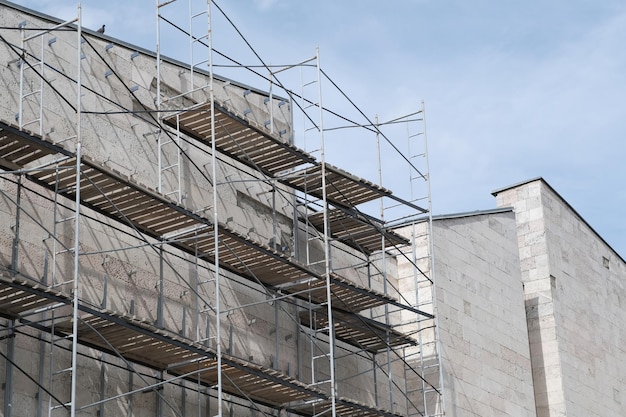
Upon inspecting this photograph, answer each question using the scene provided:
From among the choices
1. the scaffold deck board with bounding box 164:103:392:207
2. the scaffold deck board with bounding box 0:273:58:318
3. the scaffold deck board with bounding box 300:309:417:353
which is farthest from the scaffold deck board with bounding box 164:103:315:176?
the scaffold deck board with bounding box 0:273:58:318

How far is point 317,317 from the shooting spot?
2708cm

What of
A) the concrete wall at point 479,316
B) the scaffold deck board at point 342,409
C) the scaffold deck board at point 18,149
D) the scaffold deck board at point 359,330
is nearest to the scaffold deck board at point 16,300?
the scaffold deck board at point 18,149

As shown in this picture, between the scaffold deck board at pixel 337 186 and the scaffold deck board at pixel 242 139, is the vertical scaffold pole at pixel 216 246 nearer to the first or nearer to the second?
the scaffold deck board at pixel 242 139

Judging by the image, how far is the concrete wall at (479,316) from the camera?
3080 cm

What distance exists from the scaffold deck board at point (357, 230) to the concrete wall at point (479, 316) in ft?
6.83

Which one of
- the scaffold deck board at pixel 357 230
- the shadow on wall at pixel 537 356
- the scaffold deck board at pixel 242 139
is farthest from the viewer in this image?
the shadow on wall at pixel 537 356

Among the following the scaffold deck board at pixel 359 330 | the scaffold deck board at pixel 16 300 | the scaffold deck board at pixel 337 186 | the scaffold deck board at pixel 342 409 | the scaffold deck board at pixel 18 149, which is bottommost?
the scaffold deck board at pixel 342 409

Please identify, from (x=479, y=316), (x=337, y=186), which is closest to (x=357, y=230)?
(x=337, y=186)

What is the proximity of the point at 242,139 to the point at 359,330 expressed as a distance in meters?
5.37

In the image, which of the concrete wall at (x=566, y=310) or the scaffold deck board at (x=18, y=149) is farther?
the concrete wall at (x=566, y=310)

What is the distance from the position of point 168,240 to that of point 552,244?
16699 mm

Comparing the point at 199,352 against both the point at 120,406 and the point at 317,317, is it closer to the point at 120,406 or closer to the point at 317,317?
the point at 120,406

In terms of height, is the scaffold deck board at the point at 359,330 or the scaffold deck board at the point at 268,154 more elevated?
the scaffold deck board at the point at 268,154

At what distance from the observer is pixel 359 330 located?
91.7 ft
